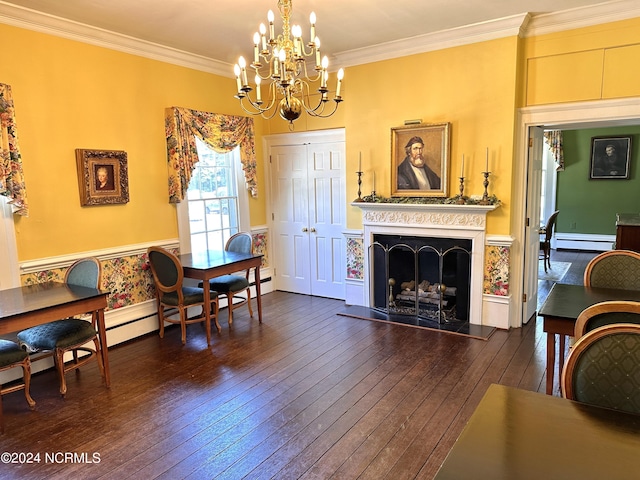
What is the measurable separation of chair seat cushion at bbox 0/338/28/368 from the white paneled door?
3368 mm

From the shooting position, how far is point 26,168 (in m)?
3.47

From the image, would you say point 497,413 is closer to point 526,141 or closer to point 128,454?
point 128,454

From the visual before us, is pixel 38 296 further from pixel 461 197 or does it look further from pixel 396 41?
pixel 396 41

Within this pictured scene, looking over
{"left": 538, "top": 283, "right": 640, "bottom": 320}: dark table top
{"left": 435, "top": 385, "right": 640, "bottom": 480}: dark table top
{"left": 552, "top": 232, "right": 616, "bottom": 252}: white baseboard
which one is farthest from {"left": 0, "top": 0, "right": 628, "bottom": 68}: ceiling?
{"left": 552, "top": 232, "right": 616, "bottom": 252}: white baseboard

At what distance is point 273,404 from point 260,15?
3025mm

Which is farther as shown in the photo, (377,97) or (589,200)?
(589,200)

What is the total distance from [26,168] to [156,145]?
1238 mm

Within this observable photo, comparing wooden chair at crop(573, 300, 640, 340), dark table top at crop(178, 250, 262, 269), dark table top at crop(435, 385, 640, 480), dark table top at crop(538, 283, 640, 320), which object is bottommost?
dark table top at crop(435, 385, 640, 480)

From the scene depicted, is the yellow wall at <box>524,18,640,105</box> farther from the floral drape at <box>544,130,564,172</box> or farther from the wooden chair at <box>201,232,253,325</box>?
the floral drape at <box>544,130,564,172</box>

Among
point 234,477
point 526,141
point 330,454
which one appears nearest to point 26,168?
point 234,477

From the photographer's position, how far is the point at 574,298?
2730 millimetres

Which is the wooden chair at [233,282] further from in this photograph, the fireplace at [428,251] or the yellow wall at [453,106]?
the yellow wall at [453,106]

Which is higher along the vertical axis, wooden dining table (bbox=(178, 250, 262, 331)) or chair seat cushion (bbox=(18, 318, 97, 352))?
wooden dining table (bbox=(178, 250, 262, 331))

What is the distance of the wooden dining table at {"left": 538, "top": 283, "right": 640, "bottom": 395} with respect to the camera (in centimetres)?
244
